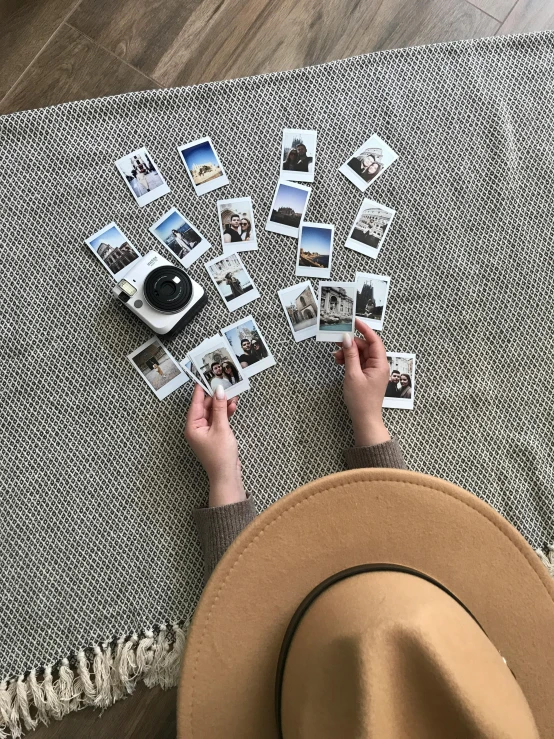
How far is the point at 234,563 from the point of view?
65 centimetres

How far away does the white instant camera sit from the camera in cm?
104

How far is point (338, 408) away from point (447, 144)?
24.6 inches

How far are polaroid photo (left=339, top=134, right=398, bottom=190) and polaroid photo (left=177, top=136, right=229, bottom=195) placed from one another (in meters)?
0.26

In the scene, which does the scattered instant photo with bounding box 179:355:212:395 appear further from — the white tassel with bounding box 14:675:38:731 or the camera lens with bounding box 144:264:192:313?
the white tassel with bounding box 14:675:38:731

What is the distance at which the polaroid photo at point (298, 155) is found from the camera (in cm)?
116

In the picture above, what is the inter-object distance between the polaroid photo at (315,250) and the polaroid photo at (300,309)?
37 millimetres

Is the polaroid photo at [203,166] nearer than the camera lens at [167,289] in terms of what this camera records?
No

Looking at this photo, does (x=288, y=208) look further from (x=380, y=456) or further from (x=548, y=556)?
(x=548, y=556)

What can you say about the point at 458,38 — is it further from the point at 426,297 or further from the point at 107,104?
the point at 107,104

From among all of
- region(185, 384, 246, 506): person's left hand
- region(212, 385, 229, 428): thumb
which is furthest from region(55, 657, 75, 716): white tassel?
region(212, 385, 229, 428): thumb

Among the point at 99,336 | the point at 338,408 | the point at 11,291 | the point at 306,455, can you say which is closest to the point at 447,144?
the point at 338,408

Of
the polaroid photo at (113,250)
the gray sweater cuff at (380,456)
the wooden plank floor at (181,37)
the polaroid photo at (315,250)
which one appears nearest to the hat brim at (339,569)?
the gray sweater cuff at (380,456)

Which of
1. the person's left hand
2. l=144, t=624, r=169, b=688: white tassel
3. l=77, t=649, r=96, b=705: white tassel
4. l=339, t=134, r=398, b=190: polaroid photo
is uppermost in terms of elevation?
l=339, t=134, r=398, b=190: polaroid photo

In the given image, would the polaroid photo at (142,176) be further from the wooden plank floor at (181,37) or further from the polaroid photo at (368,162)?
the polaroid photo at (368,162)
